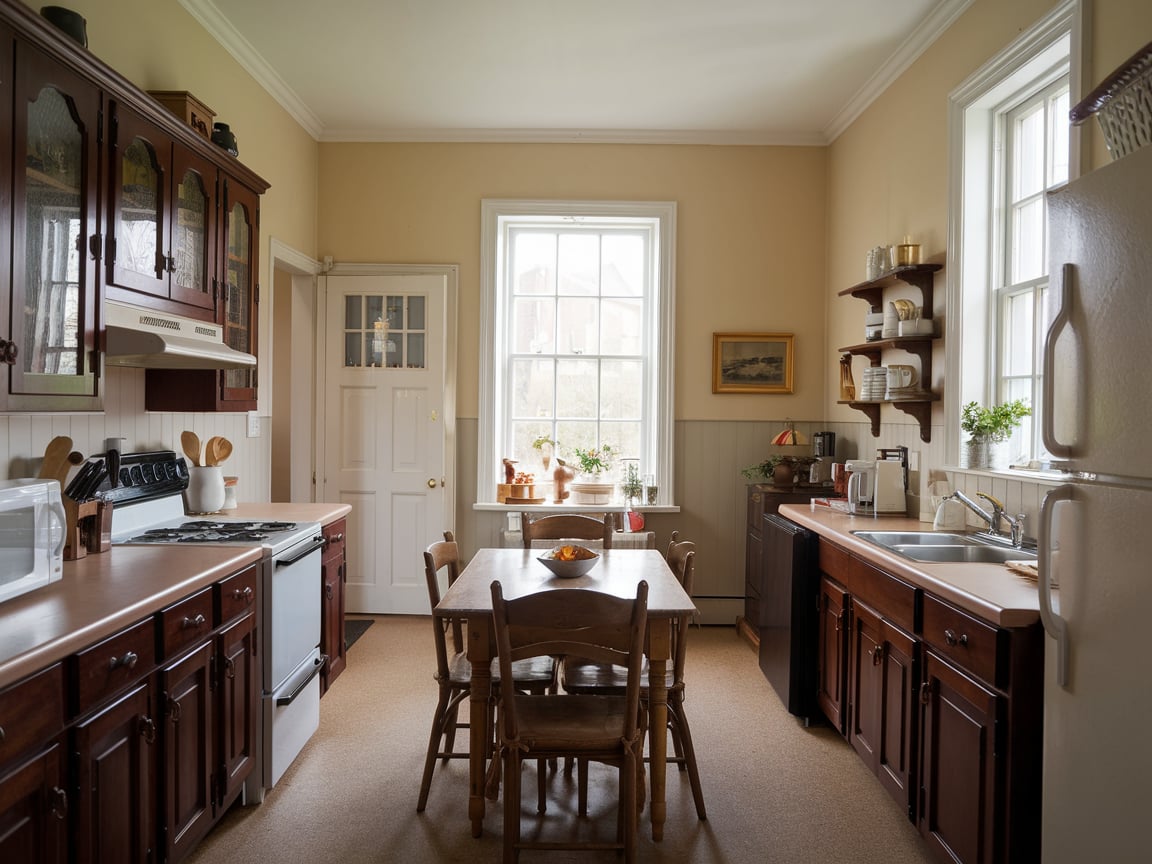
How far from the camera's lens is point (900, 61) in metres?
4.04

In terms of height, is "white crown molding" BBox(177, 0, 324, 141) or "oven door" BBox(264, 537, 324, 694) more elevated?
"white crown molding" BBox(177, 0, 324, 141)

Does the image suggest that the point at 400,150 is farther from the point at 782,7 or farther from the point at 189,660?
the point at 189,660

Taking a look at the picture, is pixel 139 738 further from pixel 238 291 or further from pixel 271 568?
pixel 238 291

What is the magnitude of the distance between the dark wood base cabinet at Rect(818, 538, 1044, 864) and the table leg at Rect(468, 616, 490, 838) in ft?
4.49

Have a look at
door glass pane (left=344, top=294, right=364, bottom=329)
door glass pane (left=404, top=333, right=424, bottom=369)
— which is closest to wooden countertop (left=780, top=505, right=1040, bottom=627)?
door glass pane (left=404, top=333, right=424, bottom=369)

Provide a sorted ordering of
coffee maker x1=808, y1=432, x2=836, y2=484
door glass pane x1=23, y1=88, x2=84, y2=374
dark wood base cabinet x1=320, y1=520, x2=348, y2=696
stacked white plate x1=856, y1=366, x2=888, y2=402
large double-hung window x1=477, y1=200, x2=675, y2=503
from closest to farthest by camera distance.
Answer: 1. door glass pane x1=23, y1=88, x2=84, y2=374
2. dark wood base cabinet x1=320, y1=520, x2=348, y2=696
3. stacked white plate x1=856, y1=366, x2=888, y2=402
4. coffee maker x1=808, y1=432, x2=836, y2=484
5. large double-hung window x1=477, y1=200, x2=675, y2=503

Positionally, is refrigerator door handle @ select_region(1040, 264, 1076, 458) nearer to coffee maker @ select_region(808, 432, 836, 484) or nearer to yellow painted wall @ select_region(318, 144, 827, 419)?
coffee maker @ select_region(808, 432, 836, 484)

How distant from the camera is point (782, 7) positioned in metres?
3.59

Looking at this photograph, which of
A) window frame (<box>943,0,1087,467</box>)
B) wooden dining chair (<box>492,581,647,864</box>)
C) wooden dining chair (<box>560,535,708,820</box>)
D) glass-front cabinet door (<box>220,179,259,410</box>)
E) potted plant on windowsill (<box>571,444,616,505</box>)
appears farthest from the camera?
potted plant on windowsill (<box>571,444,616,505</box>)

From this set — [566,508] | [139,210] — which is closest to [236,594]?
[139,210]

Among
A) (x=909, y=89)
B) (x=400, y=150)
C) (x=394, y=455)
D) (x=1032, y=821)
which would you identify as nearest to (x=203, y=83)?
(x=400, y=150)

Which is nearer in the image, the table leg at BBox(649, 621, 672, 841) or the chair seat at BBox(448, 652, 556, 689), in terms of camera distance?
the table leg at BBox(649, 621, 672, 841)

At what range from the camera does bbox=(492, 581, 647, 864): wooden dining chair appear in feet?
7.34

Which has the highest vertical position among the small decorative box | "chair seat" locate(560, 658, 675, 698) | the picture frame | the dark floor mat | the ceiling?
the ceiling
